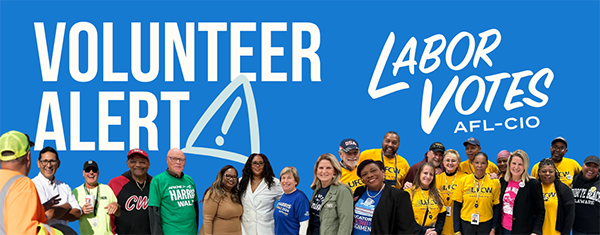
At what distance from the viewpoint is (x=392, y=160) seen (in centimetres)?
760

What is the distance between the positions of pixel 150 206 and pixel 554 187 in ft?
17.5

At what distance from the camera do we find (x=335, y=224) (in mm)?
5770

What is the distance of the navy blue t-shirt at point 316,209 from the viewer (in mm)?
6039

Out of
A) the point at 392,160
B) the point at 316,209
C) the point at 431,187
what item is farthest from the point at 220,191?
the point at 431,187

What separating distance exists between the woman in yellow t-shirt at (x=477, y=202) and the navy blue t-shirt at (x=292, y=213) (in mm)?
2489

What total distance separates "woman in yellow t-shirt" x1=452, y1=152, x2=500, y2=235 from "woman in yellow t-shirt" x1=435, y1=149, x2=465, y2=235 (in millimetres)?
126

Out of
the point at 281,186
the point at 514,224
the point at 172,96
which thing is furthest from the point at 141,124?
the point at 514,224

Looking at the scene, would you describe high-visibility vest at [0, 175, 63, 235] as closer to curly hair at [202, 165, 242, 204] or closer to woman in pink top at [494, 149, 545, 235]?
curly hair at [202, 165, 242, 204]

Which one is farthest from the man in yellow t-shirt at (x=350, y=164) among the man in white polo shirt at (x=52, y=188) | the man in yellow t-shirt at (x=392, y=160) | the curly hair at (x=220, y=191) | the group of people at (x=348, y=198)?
the man in white polo shirt at (x=52, y=188)

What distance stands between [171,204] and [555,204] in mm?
5060

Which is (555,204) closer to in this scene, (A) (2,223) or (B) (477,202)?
(B) (477,202)

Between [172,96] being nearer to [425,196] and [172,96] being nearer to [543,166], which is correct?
[425,196]

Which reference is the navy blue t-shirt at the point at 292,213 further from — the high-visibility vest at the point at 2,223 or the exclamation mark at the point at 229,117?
the exclamation mark at the point at 229,117

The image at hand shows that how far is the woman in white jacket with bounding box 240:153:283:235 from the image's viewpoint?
6.66m
